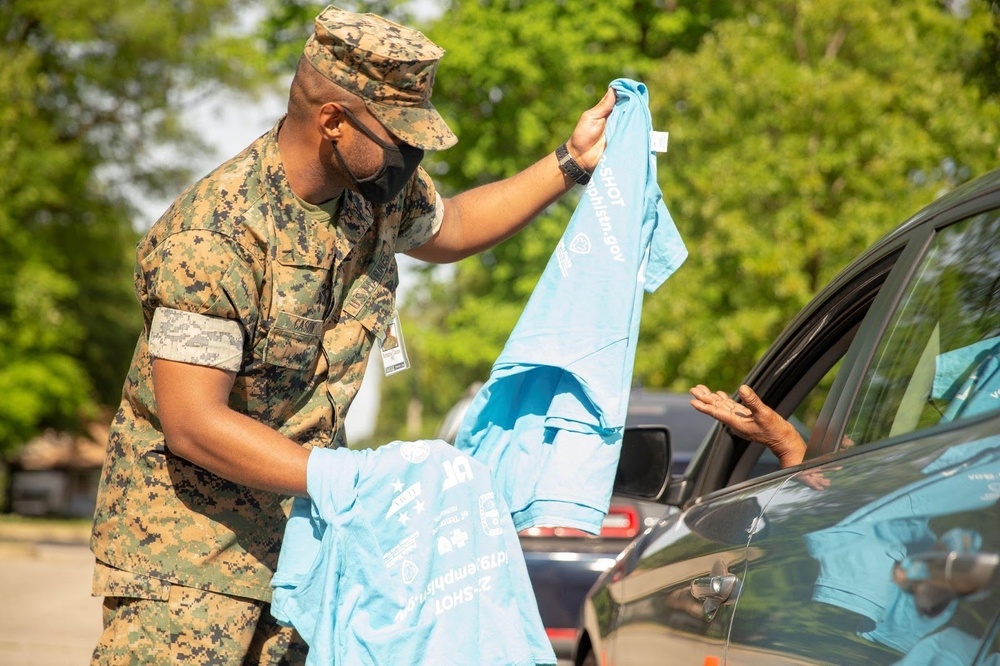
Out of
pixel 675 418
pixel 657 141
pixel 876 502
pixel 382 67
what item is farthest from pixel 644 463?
pixel 675 418

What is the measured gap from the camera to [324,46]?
267 centimetres

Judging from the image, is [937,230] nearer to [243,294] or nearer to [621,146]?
[621,146]

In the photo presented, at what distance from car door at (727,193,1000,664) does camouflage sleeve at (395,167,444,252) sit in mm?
1267

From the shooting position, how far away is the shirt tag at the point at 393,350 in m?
2.97

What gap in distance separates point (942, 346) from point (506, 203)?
1.48 meters

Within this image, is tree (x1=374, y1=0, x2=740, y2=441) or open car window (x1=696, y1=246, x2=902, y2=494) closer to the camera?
open car window (x1=696, y1=246, x2=902, y2=494)

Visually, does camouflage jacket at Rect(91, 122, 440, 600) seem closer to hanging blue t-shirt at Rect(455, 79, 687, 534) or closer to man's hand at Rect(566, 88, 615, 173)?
hanging blue t-shirt at Rect(455, 79, 687, 534)

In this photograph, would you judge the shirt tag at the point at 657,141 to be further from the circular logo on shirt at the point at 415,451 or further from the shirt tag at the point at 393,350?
the circular logo on shirt at the point at 415,451

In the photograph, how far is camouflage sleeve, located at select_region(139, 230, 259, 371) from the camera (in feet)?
8.42

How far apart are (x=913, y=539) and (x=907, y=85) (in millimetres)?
16322

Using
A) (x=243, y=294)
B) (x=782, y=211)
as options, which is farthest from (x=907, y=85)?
(x=243, y=294)

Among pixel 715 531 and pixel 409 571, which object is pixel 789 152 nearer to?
pixel 715 531

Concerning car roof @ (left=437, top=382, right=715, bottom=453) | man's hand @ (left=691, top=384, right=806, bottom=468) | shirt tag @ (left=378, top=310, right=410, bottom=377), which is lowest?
car roof @ (left=437, top=382, right=715, bottom=453)

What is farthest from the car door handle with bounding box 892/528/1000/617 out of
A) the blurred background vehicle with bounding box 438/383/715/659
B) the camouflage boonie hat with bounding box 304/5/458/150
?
the blurred background vehicle with bounding box 438/383/715/659
